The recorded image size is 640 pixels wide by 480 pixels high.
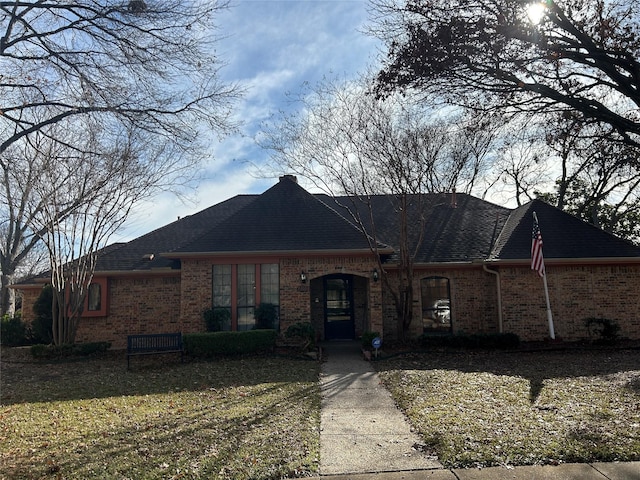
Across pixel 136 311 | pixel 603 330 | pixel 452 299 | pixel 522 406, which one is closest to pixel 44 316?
pixel 136 311

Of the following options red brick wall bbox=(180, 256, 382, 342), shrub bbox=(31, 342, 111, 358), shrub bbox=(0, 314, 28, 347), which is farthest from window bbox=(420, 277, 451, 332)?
shrub bbox=(0, 314, 28, 347)

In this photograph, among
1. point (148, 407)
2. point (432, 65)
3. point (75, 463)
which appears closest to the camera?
point (75, 463)

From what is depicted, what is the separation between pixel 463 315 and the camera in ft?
A: 50.1

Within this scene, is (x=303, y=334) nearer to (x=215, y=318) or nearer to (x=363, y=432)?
(x=215, y=318)

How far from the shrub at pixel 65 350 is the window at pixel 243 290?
12.6 ft

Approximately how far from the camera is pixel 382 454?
5.36 meters

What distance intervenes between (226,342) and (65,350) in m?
5.02

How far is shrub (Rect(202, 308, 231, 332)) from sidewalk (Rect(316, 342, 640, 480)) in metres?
6.10

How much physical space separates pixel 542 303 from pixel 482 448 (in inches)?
412

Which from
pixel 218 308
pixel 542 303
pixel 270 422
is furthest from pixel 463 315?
pixel 270 422

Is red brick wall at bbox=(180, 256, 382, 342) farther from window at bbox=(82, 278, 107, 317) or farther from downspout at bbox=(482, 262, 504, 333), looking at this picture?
downspout at bbox=(482, 262, 504, 333)

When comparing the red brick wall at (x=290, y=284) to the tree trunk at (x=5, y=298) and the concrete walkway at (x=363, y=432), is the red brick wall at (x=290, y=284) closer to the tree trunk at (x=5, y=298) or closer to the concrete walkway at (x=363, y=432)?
the concrete walkway at (x=363, y=432)

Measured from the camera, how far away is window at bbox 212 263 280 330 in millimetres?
14258

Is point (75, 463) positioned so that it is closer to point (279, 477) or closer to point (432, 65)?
point (279, 477)
